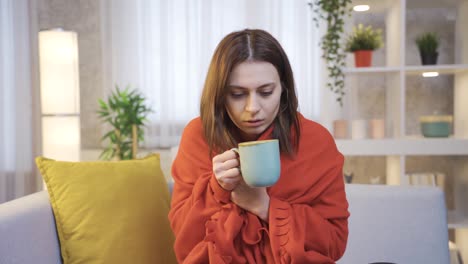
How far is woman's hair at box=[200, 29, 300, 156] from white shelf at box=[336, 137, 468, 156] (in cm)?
155

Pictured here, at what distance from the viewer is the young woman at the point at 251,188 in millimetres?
1082

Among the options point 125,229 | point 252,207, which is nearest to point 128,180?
point 125,229

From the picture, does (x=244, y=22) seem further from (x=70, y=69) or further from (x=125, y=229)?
(x=125, y=229)

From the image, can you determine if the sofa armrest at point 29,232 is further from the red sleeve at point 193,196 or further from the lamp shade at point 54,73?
the lamp shade at point 54,73

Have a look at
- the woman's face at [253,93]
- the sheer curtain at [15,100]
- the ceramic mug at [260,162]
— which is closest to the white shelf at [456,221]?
the woman's face at [253,93]

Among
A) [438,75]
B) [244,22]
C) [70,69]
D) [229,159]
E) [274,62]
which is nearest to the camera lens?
[229,159]

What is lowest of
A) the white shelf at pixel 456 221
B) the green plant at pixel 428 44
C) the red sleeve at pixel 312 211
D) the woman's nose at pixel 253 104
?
the white shelf at pixel 456 221

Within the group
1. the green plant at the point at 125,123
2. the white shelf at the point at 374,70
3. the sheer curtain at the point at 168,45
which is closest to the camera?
the white shelf at the point at 374,70

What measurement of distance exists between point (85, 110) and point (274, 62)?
3009 mm

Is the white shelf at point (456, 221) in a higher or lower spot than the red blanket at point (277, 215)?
lower

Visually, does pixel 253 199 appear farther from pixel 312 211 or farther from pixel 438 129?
pixel 438 129

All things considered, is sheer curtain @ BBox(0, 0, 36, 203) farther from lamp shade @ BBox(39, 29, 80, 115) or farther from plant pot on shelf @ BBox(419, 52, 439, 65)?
plant pot on shelf @ BBox(419, 52, 439, 65)

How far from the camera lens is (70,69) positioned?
110 inches

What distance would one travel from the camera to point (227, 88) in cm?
109
